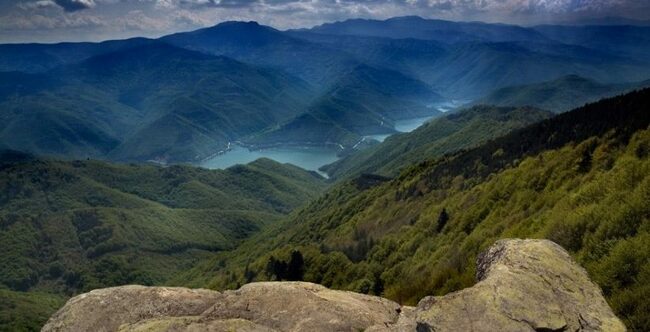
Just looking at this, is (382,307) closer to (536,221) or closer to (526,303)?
(526,303)

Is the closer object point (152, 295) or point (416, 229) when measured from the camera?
point (152, 295)

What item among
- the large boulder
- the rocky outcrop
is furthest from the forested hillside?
the rocky outcrop

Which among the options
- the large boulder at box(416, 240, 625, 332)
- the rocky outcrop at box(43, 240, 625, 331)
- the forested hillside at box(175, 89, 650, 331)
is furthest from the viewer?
the forested hillside at box(175, 89, 650, 331)

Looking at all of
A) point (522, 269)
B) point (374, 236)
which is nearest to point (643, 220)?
point (522, 269)

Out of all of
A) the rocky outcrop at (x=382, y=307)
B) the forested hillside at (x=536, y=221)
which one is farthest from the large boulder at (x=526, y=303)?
the forested hillside at (x=536, y=221)

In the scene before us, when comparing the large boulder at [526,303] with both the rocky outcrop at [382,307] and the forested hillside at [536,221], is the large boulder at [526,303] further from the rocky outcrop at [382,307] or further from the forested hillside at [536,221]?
the forested hillside at [536,221]

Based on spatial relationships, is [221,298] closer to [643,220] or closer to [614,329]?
[614,329]

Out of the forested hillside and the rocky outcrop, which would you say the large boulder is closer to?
the rocky outcrop
